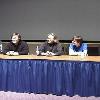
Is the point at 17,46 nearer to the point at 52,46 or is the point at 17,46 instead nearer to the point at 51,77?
the point at 52,46

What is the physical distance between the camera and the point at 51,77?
4.65 metres

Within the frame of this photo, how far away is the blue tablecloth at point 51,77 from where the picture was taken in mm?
4484

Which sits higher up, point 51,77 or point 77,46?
point 77,46

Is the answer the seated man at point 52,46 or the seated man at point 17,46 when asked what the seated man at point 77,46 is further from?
the seated man at point 17,46

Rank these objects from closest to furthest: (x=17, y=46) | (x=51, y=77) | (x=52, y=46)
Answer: (x=51, y=77), (x=52, y=46), (x=17, y=46)

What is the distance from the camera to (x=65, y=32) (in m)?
7.42

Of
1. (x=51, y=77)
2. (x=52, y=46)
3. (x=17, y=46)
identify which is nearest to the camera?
(x=51, y=77)

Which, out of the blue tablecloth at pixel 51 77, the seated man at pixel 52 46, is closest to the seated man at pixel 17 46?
the seated man at pixel 52 46

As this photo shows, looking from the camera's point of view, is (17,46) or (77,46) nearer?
(77,46)

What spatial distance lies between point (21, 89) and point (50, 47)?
129 cm

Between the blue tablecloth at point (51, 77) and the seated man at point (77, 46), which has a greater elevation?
the seated man at point (77, 46)

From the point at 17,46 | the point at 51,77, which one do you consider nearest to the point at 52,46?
the point at 17,46

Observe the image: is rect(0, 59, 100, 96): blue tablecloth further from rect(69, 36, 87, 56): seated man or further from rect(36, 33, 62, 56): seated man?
rect(69, 36, 87, 56): seated man

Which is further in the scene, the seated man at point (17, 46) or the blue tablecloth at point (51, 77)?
the seated man at point (17, 46)
